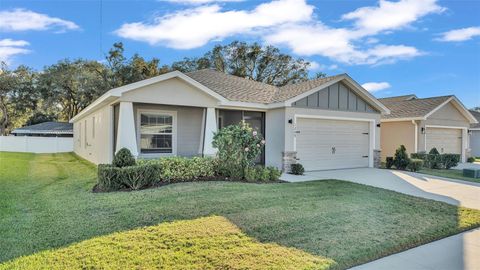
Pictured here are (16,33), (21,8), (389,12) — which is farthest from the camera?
(16,33)

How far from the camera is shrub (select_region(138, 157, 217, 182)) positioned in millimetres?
8696

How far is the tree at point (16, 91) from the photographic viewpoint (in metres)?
30.3

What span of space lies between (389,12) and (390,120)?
26.4ft

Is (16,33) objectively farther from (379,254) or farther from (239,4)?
(379,254)

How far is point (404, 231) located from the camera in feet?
16.5

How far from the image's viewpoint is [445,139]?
18.2 m

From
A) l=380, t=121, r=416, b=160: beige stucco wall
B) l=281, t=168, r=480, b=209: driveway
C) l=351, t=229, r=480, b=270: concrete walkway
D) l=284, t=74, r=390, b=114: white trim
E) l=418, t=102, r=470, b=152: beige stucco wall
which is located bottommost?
l=351, t=229, r=480, b=270: concrete walkway

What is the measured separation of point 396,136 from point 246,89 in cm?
965

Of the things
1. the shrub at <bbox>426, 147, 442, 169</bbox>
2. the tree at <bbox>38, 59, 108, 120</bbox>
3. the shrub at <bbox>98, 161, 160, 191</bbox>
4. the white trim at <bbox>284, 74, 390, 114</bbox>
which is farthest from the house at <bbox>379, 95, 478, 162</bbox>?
the tree at <bbox>38, 59, 108, 120</bbox>

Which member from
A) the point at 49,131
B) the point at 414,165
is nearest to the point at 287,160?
the point at 414,165

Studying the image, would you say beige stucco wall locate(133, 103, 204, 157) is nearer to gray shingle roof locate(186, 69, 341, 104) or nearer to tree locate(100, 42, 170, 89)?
gray shingle roof locate(186, 69, 341, 104)

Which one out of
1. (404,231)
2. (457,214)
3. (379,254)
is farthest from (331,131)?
(379,254)

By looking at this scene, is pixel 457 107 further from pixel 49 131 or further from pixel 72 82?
pixel 72 82

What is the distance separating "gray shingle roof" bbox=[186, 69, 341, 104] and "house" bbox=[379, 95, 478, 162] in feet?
22.4
